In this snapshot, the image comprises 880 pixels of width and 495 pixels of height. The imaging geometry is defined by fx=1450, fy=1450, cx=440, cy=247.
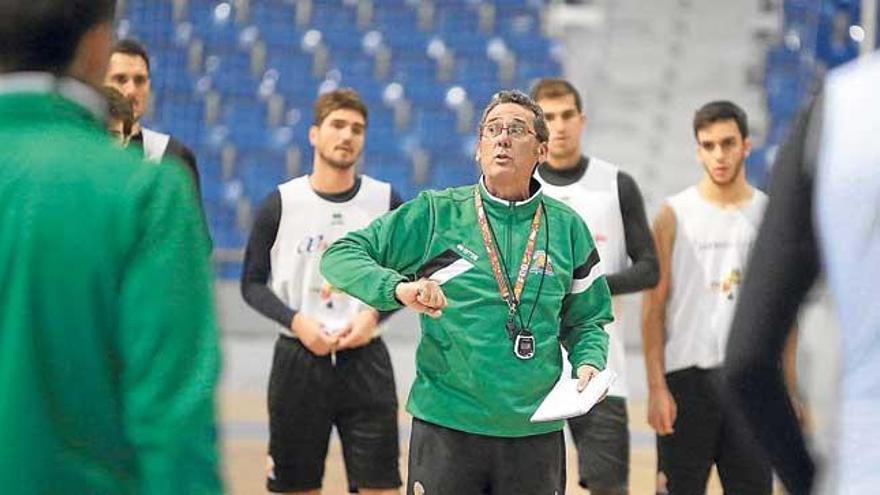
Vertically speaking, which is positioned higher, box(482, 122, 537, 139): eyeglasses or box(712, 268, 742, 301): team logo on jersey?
box(482, 122, 537, 139): eyeglasses

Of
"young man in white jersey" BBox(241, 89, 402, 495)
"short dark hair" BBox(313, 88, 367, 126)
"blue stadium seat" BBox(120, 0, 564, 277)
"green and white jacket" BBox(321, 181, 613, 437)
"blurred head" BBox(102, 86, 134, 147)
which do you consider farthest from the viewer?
"blue stadium seat" BBox(120, 0, 564, 277)

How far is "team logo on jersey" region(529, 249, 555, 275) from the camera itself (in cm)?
438

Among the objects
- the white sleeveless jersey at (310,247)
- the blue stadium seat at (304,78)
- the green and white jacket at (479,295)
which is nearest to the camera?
the green and white jacket at (479,295)

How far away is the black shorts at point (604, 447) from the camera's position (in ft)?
18.6

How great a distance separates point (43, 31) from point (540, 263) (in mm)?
2716

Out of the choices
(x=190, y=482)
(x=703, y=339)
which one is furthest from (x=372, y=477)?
(x=190, y=482)

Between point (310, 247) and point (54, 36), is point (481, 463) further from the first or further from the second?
point (54, 36)

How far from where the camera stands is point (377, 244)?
4445mm

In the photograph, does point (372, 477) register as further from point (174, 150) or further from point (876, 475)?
point (876, 475)

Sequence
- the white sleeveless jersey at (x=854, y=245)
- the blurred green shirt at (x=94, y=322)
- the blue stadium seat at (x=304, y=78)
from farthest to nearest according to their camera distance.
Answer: the blue stadium seat at (x=304, y=78), the blurred green shirt at (x=94, y=322), the white sleeveless jersey at (x=854, y=245)

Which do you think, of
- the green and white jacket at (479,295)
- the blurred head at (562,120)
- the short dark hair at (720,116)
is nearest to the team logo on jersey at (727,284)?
the short dark hair at (720,116)

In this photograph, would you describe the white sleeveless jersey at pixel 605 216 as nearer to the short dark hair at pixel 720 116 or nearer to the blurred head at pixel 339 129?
the short dark hair at pixel 720 116

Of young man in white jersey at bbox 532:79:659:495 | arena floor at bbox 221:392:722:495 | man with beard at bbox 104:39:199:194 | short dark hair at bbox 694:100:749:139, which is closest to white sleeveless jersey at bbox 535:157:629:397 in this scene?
young man in white jersey at bbox 532:79:659:495

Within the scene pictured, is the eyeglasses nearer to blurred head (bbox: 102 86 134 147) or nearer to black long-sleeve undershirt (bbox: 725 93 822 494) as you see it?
blurred head (bbox: 102 86 134 147)
